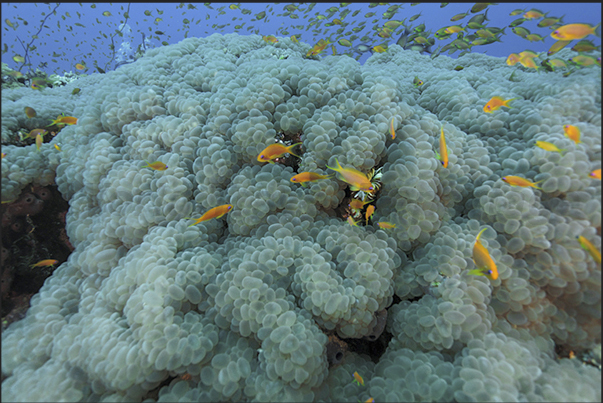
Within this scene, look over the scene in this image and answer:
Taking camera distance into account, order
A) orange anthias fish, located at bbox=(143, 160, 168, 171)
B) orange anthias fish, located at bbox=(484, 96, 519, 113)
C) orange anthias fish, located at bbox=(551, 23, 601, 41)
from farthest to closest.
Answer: orange anthias fish, located at bbox=(484, 96, 519, 113), orange anthias fish, located at bbox=(143, 160, 168, 171), orange anthias fish, located at bbox=(551, 23, 601, 41)

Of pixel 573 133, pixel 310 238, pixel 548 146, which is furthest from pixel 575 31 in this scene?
pixel 310 238

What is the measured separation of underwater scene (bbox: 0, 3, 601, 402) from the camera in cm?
162

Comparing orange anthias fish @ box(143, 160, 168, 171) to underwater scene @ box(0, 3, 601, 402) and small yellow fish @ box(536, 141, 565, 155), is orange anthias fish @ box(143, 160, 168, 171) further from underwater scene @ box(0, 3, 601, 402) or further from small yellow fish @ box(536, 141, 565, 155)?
small yellow fish @ box(536, 141, 565, 155)

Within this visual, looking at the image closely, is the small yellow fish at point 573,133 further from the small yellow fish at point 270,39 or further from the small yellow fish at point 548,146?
the small yellow fish at point 270,39

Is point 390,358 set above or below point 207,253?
below

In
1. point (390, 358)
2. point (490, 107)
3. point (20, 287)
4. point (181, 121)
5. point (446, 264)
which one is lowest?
point (390, 358)

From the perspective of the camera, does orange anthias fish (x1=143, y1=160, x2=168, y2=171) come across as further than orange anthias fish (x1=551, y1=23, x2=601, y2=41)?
Yes

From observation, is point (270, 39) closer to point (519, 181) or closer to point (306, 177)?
point (306, 177)

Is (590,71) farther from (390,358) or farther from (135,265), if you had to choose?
(135,265)

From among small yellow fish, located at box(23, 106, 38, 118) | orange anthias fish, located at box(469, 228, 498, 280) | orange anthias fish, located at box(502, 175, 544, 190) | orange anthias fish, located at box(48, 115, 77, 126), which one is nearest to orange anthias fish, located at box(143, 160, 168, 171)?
orange anthias fish, located at box(48, 115, 77, 126)

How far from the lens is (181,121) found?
239cm

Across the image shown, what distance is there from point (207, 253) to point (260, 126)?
1.12 m

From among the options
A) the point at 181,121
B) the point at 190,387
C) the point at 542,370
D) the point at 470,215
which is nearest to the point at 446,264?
the point at 470,215

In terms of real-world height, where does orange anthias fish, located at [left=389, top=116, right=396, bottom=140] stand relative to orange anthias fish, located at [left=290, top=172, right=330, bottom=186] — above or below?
above
